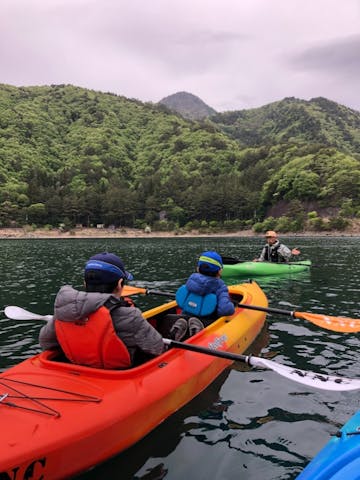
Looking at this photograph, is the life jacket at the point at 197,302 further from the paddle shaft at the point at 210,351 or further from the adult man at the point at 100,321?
the adult man at the point at 100,321

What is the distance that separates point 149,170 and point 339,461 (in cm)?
13909

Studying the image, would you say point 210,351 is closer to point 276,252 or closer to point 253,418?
point 253,418

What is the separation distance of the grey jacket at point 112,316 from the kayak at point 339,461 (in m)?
2.39

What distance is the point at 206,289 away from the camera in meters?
7.44

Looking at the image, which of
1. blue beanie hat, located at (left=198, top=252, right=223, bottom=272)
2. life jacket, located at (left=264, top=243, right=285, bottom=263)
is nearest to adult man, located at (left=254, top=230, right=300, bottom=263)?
life jacket, located at (left=264, top=243, right=285, bottom=263)

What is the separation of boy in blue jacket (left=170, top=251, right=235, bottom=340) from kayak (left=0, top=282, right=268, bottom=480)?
1010 millimetres

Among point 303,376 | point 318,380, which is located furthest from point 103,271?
point 318,380

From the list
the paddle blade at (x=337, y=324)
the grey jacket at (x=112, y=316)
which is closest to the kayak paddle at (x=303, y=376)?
the grey jacket at (x=112, y=316)

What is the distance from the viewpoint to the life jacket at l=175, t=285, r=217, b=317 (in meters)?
7.52

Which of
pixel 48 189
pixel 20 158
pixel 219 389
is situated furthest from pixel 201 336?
pixel 20 158

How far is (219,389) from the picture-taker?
6.57m

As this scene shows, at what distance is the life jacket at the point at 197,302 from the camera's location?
24.7 feet

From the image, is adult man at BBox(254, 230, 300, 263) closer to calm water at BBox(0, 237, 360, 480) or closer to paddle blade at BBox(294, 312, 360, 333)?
calm water at BBox(0, 237, 360, 480)

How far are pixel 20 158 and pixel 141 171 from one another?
3992 cm
